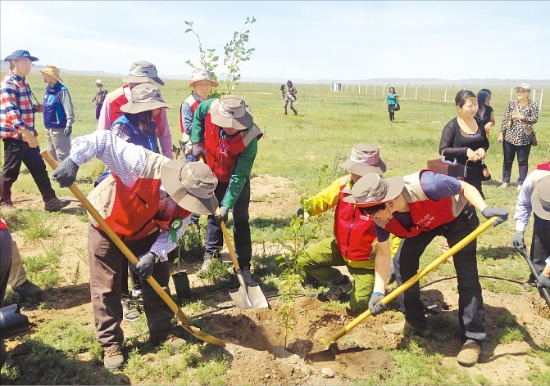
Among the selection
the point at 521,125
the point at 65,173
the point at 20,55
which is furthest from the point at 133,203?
the point at 521,125

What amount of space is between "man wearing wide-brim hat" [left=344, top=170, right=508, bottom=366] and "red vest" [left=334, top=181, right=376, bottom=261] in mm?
354

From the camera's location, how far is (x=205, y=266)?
5031mm

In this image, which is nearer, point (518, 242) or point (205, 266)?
point (518, 242)

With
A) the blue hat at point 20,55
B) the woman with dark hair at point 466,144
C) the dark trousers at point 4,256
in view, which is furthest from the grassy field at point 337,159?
the blue hat at point 20,55

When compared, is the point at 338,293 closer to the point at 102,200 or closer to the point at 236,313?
the point at 236,313

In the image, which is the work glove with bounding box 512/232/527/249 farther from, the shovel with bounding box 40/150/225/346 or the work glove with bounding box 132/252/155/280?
the work glove with bounding box 132/252/155/280

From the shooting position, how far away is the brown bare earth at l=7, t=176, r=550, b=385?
11.4 ft

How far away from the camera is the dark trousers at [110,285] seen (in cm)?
330

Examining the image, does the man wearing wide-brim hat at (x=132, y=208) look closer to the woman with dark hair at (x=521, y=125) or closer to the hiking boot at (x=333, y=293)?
the hiking boot at (x=333, y=293)

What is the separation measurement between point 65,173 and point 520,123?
325 inches

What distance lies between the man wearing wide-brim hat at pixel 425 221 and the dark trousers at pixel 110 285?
1.70m

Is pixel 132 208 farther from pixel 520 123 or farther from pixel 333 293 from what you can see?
pixel 520 123

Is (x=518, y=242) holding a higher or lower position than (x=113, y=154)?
lower

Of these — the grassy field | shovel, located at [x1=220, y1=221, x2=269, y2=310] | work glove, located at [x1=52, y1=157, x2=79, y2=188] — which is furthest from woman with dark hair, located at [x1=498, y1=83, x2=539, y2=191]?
work glove, located at [x1=52, y1=157, x2=79, y2=188]
